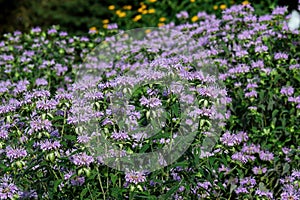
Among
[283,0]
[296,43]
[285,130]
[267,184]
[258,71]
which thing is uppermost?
[283,0]

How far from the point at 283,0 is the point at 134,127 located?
4520 millimetres

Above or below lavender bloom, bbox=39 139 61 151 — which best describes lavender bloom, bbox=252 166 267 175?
below

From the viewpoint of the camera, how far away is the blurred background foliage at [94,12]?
8078 mm

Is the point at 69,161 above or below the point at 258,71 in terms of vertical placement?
below

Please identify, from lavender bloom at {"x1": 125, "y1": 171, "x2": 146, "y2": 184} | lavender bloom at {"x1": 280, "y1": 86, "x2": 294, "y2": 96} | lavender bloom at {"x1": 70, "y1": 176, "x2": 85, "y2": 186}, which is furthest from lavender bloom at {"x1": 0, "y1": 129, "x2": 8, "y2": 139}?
lavender bloom at {"x1": 280, "y1": 86, "x2": 294, "y2": 96}

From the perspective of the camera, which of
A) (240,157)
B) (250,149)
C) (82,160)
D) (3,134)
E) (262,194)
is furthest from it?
(250,149)

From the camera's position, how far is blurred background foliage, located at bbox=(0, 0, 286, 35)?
8078mm

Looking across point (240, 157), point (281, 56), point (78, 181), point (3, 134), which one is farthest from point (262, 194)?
point (3, 134)

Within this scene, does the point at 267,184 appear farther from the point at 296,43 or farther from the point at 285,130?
the point at 296,43

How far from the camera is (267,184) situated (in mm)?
3850

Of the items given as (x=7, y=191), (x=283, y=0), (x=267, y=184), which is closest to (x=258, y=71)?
(x=267, y=184)

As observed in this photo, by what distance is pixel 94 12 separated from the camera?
914 cm

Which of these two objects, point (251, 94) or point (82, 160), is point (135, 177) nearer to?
point (82, 160)

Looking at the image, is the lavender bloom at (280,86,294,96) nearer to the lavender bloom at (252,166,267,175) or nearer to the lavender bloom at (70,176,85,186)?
the lavender bloom at (252,166,267,175)
